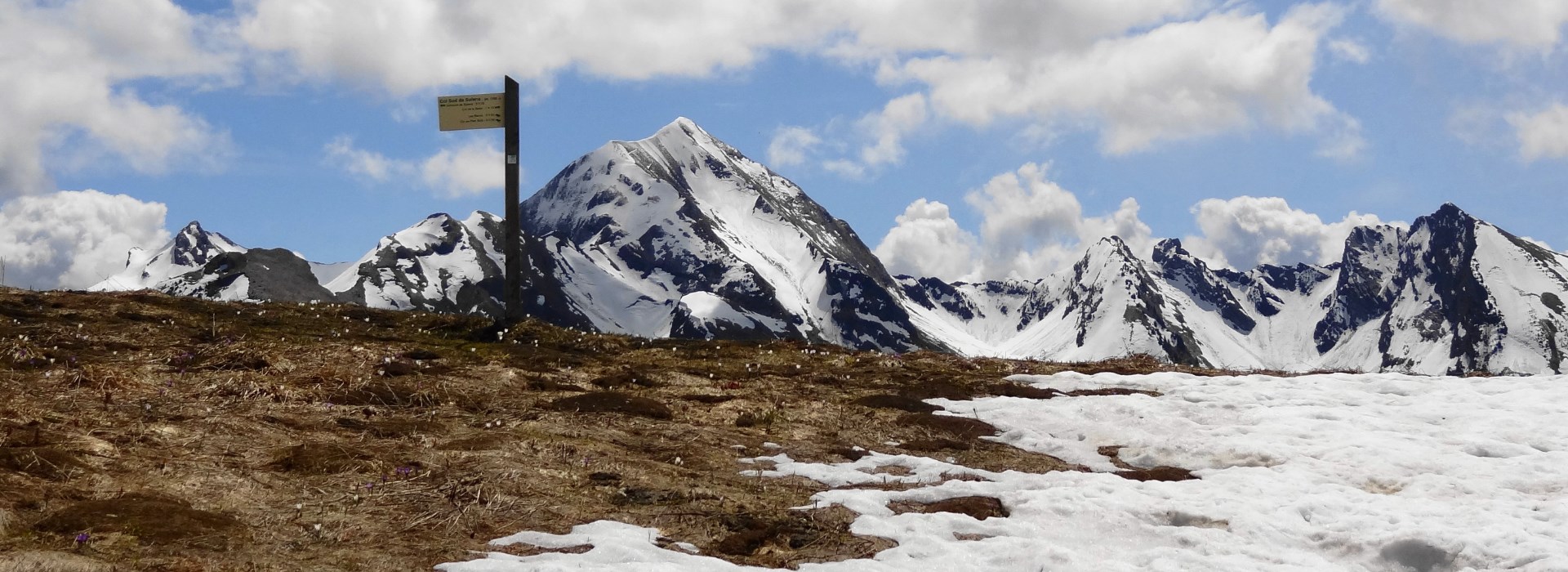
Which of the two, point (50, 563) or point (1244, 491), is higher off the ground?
point (50, 563)

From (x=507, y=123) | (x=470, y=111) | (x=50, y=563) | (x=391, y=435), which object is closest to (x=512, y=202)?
(x=507, y=123)

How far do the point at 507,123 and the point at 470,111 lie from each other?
86cm

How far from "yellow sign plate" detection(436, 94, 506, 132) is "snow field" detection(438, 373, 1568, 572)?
41.4 ft

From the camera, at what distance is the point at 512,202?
23.2m

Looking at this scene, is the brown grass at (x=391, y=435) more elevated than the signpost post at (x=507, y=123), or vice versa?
the signpost post at (x=507, y=123)

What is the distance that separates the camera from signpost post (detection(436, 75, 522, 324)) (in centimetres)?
2234

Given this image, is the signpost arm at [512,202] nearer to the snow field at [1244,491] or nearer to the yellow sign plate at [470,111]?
the yellow sign plate at [470,111]

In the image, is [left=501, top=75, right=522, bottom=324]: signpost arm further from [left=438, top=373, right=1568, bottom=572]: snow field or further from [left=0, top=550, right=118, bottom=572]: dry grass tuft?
[left=0, top=550, right=118, bottom=572]: dry grass tuft

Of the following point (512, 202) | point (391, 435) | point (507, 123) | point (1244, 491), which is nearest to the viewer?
point (1244, 491)

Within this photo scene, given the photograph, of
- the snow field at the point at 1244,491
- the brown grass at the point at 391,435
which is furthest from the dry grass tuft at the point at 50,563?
the snow field at the point at 1244,491

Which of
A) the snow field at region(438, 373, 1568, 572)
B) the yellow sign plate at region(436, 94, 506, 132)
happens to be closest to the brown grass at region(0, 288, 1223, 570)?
the snow field at region(438, 373, 1568, 572)

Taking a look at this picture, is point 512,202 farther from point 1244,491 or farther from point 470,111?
point 1244,491

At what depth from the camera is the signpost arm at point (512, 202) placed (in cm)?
2256

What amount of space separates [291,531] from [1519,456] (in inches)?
588
